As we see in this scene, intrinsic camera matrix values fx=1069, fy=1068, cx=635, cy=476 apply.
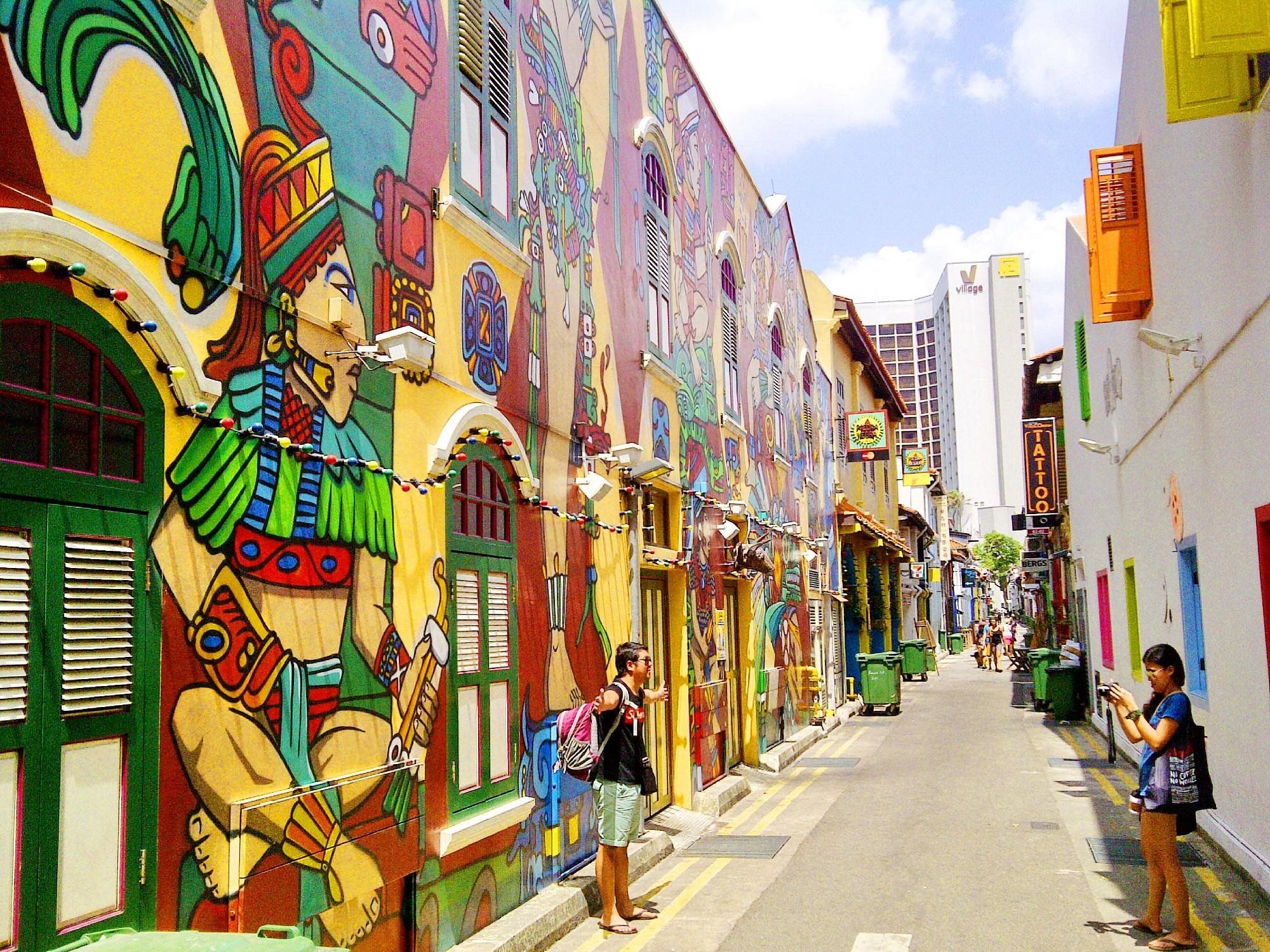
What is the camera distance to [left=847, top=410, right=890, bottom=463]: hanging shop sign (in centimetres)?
2892

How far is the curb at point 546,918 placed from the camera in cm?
640

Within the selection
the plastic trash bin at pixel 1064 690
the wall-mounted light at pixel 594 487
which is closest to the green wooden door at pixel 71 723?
the wall-mounted light at pixel 594 487

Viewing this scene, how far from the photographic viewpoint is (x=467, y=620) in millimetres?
6742

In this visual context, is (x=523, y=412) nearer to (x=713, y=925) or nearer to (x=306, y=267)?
(x=306, y=267)

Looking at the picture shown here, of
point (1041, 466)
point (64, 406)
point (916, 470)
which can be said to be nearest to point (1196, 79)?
point (64, 406)

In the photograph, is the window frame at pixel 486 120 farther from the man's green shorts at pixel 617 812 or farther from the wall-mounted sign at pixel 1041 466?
the wall-mounted sign at pixel 1041 466

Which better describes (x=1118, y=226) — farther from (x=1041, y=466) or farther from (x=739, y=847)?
(x=1041, y=466)

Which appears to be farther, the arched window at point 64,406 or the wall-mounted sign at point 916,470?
the wall-mounted sign at point 916,470

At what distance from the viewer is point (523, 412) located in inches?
307

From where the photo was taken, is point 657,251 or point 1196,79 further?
point 657,251

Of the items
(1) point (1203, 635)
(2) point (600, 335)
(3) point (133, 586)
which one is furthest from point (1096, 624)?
(3) point (133, 586)

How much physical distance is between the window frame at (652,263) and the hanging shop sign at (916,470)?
3967 centimetres

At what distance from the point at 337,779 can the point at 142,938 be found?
5.40 feet

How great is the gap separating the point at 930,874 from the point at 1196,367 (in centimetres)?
483
